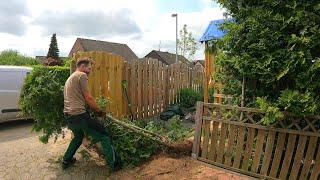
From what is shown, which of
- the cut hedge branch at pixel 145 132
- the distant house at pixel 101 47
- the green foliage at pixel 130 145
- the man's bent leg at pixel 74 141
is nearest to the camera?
the man's bent leg at pixel 74 141

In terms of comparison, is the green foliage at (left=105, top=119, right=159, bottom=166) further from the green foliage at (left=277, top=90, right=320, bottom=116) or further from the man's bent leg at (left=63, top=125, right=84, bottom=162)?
the green foliage at (left=277, top=90, right=320, bottom=116)

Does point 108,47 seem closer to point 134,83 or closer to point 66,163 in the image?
point 134,83

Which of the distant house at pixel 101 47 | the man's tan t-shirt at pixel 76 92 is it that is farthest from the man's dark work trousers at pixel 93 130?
the distant house at pixel 101 47

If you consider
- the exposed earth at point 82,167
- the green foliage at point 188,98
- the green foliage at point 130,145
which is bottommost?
the green foliage at point 188,98

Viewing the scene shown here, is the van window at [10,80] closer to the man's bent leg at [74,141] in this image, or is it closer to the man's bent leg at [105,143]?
the man's bent leg at [74,141]

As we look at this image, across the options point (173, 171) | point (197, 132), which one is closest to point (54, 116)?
point (173, 171)

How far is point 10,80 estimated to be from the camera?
11227 millimetres

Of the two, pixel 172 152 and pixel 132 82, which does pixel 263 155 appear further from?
pixel 132 82

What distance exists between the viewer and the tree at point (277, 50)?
5.37 meters

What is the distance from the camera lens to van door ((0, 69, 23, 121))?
11031mm

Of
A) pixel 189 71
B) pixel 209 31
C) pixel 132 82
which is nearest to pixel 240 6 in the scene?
pixel 132 82

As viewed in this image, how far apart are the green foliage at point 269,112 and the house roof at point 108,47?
52633 mm

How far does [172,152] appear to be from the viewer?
6.85m

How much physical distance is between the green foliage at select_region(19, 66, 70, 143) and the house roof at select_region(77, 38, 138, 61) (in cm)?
5076
